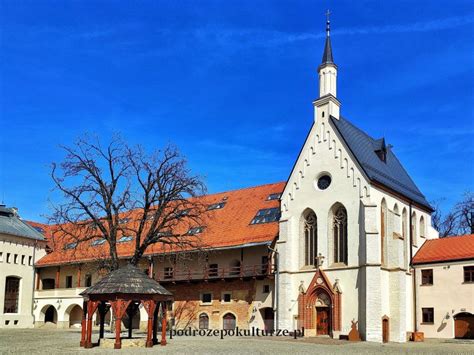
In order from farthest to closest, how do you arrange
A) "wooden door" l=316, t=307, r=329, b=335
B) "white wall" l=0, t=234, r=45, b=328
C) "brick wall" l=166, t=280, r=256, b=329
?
"white wall" l=0, t=234, r=45, b=328, "brick wall" l=166, t=280, r=256, b=329, "wooden door" l=316, t=307, r=329, b=335

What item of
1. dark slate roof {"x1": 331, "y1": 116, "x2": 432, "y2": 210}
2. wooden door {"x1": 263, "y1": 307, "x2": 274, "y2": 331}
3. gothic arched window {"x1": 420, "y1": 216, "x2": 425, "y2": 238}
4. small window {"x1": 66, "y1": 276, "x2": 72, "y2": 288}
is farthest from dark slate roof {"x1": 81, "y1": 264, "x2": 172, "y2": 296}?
small window {"x1": 66, "y1": 276, "x2": 72, "y2": 288}

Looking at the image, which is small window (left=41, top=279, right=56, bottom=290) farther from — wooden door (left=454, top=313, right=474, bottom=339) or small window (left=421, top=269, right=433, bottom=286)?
wooden door (left=454, top=313, right=474, bottom=339)

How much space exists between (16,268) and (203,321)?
20550mm

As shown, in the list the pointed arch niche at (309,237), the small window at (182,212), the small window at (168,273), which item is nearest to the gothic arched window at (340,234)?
the pointed arch niche at (309,237)

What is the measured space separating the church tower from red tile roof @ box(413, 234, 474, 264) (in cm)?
1134

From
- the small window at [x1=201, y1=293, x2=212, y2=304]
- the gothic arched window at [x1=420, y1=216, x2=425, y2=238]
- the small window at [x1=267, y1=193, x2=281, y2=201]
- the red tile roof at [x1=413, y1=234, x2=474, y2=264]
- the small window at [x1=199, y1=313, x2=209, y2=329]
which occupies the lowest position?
the small window at [x1=199, y1=313, x2=209, y2=329]

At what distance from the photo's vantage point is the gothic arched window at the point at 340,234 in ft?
130

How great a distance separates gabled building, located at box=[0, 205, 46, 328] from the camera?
177 ft

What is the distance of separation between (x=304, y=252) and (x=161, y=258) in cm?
1328

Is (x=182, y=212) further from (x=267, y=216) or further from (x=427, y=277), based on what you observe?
(x=427, y=277)

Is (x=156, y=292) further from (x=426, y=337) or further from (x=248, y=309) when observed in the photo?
(x=426, y=337)

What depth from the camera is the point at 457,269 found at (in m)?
39.2

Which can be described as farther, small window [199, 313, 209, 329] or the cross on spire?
small window [199, 313, 209, 329]

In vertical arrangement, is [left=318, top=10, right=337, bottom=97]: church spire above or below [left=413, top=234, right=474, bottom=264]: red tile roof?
above
